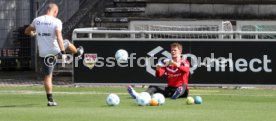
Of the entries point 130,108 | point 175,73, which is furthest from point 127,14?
point 130,108

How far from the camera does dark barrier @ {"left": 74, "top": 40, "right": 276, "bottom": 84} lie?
69.7ft

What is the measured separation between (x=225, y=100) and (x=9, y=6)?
19.7m

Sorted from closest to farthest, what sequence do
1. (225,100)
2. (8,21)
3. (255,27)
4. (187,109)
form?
(187,109) < (225,100) < (255,27) < (8,21)

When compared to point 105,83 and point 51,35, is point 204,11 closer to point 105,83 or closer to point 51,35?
point 105,83

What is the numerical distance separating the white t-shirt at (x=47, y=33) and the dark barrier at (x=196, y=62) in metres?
6.40

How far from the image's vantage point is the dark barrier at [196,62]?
2123 cm

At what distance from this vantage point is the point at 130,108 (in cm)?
1435

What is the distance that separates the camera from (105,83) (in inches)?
860

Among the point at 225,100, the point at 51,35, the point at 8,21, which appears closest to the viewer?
the point at 51,35

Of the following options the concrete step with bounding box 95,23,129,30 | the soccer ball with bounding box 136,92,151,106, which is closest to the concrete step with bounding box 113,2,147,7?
the concrete step with bounding box 95,23,129,30

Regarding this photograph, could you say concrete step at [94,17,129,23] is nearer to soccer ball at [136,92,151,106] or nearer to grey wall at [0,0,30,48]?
grey wall at [0,0,30,48]

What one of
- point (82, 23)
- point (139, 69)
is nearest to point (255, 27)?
point (82, 23)

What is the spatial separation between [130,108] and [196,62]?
738cm

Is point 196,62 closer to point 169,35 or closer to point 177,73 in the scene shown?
point 169,35
